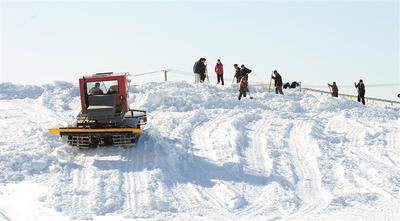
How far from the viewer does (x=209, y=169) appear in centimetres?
1478

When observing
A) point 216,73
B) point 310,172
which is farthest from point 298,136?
point 216,73

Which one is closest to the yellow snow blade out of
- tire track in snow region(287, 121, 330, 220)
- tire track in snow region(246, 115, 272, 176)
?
tire track in snow region(246, 115, 272, 176)

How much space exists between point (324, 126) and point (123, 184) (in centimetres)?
954

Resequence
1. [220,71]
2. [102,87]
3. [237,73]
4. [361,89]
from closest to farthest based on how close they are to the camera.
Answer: [102,87]
[237,73]
[220,71]
[361,89]

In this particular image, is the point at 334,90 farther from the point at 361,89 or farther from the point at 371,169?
the point at 371,169

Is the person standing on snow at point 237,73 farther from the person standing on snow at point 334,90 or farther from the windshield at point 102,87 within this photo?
the windshield at point 102,87

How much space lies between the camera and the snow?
→ 1221 centimetres

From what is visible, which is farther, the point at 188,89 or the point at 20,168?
the point at 188,89

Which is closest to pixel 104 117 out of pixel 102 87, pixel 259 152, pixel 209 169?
pixel 102 87

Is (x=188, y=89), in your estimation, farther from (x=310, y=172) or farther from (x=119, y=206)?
(x=119, y=206)

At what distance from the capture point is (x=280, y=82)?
2789cm

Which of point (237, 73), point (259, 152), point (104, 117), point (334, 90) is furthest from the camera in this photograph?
point (334, 90)

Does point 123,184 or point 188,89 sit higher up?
point 188,89

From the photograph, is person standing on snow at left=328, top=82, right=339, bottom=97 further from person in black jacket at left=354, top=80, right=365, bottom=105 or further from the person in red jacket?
the person in red jacket
